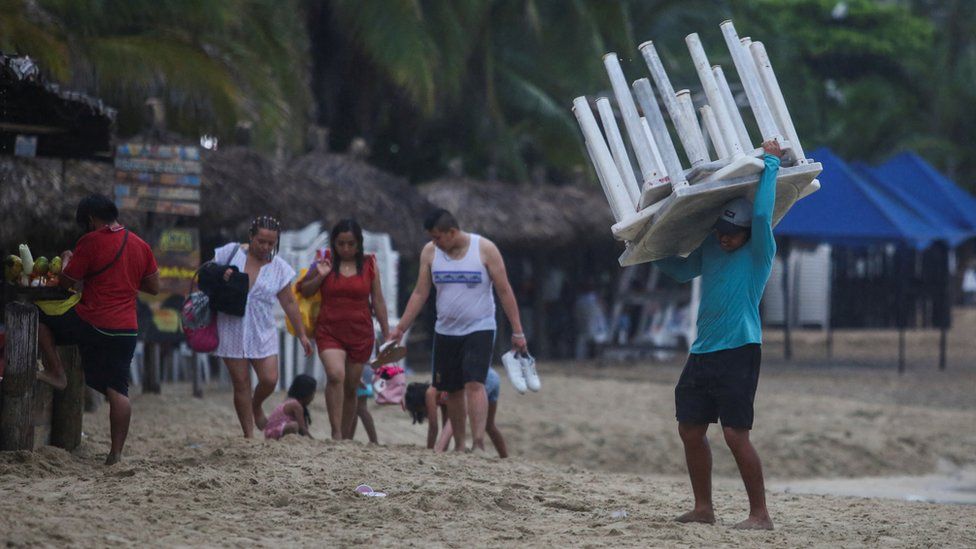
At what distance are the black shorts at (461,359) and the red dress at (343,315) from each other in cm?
51

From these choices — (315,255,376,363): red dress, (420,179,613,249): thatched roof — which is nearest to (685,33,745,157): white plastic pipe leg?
(315,255,376,363): red dress

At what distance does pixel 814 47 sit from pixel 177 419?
104 ft

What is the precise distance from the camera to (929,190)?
70.7 ft

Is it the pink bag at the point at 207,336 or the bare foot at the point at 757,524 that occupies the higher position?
the pink bag at the point at 207,336

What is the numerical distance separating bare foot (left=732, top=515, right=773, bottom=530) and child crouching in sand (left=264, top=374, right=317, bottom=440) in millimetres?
3513

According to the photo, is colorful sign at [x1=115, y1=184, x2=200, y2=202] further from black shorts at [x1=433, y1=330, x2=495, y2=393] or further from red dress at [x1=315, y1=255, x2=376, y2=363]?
black shorts at [x1=433, y1=330, x2=495, y2=393]

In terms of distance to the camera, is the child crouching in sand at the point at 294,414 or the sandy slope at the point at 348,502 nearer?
the sandy slope at the point at 348,502

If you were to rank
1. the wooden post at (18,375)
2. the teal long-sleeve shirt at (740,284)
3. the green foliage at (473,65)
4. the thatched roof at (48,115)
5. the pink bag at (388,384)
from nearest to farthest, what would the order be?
the teal long-sleeve shirt at (740,284) → the wooden post at (18,375) → the thatched roof at (48,115) → the pink bag at (388,384) → the green foliage at (473,65)

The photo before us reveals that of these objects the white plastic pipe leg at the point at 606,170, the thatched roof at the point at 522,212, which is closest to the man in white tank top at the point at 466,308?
the white plastic pipe leg at the point at 606,170

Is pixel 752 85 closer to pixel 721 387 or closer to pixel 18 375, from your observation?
pixel 721 387

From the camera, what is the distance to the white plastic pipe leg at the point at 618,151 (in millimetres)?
6102

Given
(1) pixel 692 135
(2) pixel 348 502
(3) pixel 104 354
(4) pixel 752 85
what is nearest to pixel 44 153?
(3) pixel 104 354

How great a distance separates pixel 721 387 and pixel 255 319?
11.4 ft

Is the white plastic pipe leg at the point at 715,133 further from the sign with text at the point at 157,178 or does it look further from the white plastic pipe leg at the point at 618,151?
the sign with text at the point at 157,178
